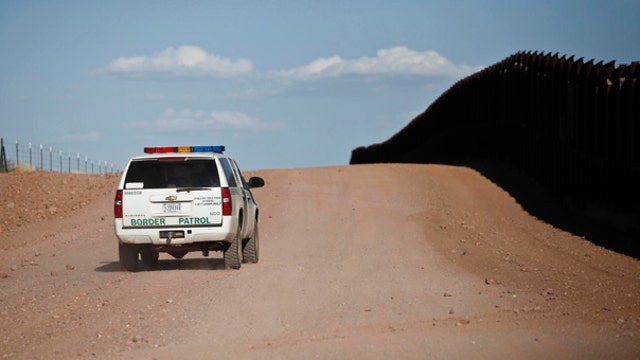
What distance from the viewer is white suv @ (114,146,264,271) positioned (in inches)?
642

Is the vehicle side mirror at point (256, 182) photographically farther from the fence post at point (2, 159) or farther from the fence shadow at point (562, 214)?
the fence post at point (2, 159)

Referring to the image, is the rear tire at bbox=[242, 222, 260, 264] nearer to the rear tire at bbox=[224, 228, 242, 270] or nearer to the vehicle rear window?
the rear tire at bbox=[224, 228, 242, 270]

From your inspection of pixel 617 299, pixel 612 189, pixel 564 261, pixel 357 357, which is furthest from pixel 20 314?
pixel 612 189

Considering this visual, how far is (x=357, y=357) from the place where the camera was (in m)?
8.87

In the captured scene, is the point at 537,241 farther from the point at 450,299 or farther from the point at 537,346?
the point at 537,346

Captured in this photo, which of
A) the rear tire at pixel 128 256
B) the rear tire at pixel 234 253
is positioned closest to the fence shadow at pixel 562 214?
the rear tire at pixel 234 253

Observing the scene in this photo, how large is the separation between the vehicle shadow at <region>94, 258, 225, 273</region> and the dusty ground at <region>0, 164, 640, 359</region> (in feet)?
0.16

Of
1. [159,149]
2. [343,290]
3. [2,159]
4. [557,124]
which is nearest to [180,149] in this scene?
[159,149]

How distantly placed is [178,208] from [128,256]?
4.02ft

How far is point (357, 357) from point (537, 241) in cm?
1268

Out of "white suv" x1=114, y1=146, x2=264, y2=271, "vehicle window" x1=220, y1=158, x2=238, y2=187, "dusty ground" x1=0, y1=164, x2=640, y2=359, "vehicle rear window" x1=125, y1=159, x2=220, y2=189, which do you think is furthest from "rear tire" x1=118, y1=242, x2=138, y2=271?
"vehicle window" x1=220, y1=158, x2=238, y2=187

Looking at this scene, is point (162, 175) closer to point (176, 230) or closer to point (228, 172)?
point (228, 172)

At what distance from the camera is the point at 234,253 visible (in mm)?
16656

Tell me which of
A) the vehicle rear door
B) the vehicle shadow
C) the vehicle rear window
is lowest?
the vehicle shadow
